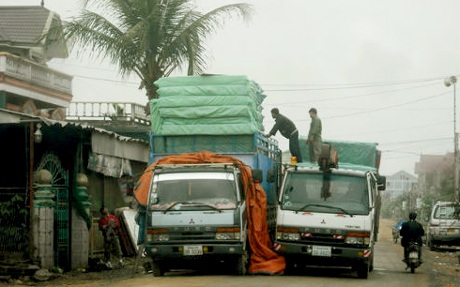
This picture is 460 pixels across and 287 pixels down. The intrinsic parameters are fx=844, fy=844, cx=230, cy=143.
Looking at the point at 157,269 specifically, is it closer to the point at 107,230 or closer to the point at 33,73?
the point at 107,230

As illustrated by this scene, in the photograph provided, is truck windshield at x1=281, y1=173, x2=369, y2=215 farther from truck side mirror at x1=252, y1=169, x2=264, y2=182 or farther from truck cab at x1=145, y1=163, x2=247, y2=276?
truck cab at x1=145, y1=163, x2=247, y2=276

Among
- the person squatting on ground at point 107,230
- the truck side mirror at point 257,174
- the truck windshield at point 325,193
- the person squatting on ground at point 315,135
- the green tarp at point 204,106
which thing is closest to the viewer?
the truck side mirror at point 257,174

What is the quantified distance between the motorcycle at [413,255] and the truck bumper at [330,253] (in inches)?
147

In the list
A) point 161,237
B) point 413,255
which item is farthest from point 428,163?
point 161,237

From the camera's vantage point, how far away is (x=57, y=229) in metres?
21.2

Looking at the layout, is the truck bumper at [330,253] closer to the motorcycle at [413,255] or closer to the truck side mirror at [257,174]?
the truck side mirror at [257,174]

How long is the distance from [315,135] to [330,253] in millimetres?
4269

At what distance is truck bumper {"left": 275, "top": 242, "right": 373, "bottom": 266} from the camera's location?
707 inches

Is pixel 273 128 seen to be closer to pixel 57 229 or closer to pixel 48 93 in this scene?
pixel 57 229

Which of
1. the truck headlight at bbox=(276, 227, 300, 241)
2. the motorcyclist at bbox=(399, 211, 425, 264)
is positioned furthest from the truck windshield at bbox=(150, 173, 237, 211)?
the motorcyclist at bbox=(399, 211, 425, 264)

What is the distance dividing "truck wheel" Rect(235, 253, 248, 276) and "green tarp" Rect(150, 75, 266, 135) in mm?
2879

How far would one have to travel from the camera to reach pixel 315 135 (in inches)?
845

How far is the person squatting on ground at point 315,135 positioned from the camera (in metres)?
21.4

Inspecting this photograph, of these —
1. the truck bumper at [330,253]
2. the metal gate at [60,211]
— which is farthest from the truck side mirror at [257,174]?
the metal gate at [60,211]
